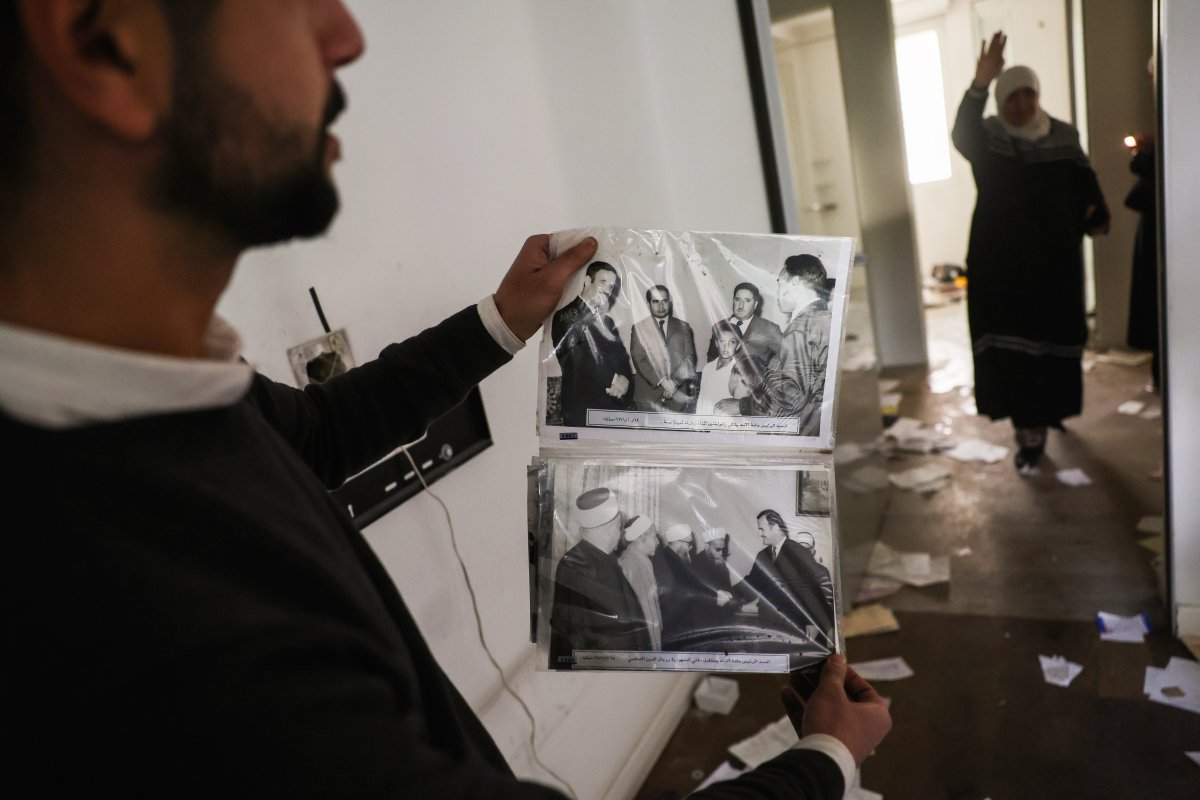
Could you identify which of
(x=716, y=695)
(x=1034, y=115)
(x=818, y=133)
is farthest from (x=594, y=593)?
(x=818, y=133)

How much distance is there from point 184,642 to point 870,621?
218 cm

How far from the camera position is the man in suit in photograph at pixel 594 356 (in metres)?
0.87

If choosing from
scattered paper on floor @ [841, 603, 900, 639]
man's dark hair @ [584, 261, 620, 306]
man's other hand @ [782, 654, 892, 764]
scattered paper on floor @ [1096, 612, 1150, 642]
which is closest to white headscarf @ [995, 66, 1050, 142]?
scattered paper on floor @ [1096, 612, 1150, 642]

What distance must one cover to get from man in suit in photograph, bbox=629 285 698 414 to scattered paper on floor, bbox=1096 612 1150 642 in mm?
1796

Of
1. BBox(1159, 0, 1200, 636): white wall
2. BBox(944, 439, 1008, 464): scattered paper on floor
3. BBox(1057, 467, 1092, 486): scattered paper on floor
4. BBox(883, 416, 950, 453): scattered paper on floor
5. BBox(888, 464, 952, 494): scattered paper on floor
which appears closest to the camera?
BBox(1159, 0, 1200, 636): white wall

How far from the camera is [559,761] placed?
1.54m

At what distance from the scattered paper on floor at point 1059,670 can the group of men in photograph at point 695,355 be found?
1.54m

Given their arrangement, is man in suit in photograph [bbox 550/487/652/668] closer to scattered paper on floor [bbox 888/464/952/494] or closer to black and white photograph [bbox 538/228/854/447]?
black and white photograph [bbox 538/228/854/447]

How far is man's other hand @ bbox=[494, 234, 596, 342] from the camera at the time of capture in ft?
2.86

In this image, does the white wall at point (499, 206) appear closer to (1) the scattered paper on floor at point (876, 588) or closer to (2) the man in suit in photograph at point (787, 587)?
(2) the man in suit in photograph at point (787, 587)

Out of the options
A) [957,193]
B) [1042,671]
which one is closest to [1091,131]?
[957,193]

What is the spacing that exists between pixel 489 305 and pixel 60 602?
0.59m

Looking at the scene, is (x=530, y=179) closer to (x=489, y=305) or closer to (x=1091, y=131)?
(x=489, y=305)

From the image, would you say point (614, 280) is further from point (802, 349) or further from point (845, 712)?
point (845, 712)
